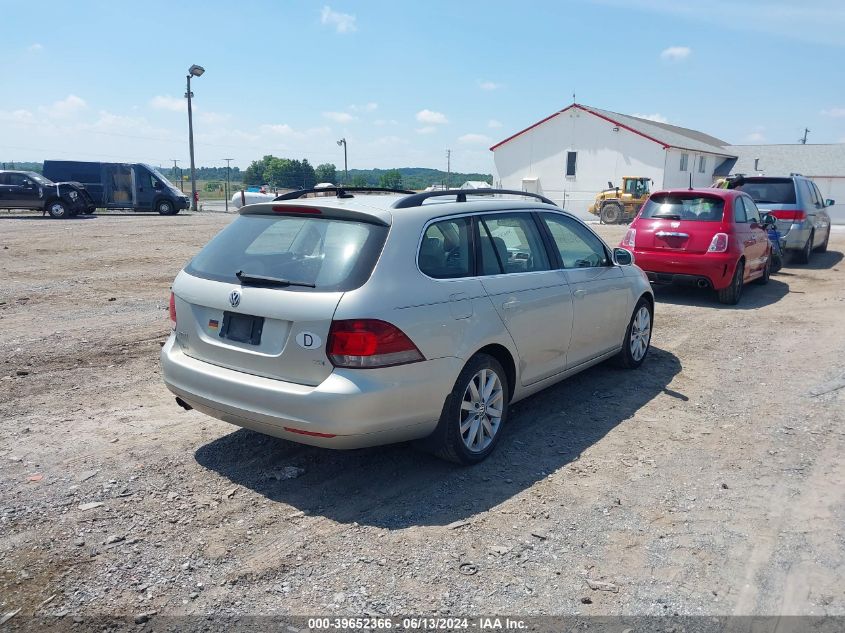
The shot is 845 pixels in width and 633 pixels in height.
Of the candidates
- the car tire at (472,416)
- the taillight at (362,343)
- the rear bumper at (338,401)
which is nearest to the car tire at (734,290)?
the car tire at (472,416)

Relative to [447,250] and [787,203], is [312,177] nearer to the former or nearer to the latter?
[787,203]

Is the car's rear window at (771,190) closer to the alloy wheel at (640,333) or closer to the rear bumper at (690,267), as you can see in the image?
the rear bumper at (690,267)

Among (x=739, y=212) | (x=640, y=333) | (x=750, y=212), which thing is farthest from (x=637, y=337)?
(x=750, y=212)

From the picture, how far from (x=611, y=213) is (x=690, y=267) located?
25.9m

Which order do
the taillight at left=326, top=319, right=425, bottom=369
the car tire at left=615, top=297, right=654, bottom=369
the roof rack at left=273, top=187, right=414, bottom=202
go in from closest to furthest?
the taillight at left=326, top=319, right=425, bottom=369, the roof rack at left=273, top=187, right=414, bottom=202, the car tire at left=615, top=297, right=654, bottom=369

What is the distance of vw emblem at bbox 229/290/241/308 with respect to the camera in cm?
406

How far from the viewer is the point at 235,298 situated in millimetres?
4074

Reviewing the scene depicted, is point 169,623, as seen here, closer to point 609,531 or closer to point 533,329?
point 609,531

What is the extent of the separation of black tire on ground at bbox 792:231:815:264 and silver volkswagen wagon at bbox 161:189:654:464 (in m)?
12.2

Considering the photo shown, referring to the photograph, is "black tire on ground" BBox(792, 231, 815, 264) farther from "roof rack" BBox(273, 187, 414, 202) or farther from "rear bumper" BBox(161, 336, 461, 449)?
"rear bumper" BBox(161, 336, 461, 449)

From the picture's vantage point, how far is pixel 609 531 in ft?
12.4

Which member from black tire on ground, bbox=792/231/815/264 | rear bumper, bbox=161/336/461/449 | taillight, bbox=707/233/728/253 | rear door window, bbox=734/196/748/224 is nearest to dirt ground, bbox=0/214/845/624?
rear bumper, bbox=161/336/461/449

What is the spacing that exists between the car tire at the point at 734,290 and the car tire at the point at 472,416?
6725 mm

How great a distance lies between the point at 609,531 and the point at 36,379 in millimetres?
5002
